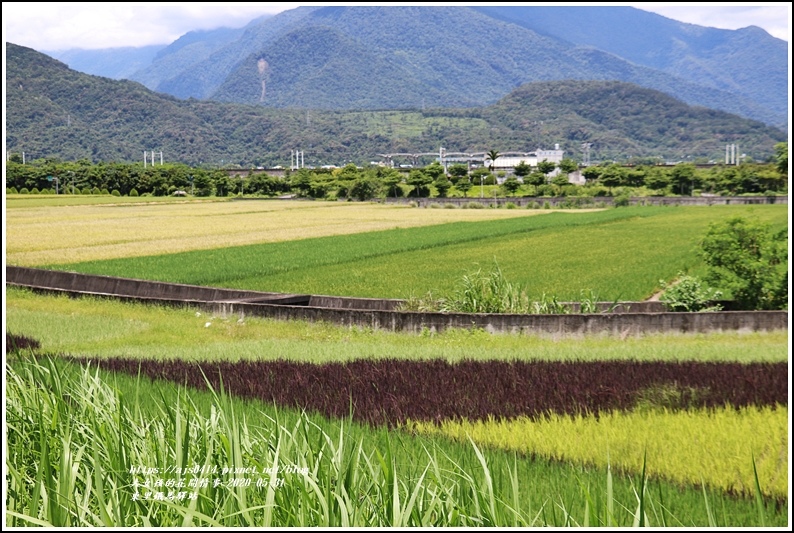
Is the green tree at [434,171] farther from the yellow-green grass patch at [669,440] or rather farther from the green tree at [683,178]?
the yellow-green grass patch at [669,440]

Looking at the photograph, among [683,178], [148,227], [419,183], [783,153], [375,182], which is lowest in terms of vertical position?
[148,227]

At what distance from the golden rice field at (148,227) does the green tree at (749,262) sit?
72.1ft

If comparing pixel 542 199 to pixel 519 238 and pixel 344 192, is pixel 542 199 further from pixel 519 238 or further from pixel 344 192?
pixel 519 238

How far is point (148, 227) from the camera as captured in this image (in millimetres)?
50406

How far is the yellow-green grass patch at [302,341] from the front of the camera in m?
10.2

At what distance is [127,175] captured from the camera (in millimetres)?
91438

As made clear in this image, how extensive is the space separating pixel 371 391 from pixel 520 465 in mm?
2481

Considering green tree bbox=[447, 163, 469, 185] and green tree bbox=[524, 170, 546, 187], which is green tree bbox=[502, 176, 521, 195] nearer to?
green tree bbox=[524, 170, 546, 187]

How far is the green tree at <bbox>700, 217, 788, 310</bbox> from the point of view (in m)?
15.2

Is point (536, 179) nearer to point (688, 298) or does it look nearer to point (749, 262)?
point (749, 262)

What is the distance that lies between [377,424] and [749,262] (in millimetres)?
11195

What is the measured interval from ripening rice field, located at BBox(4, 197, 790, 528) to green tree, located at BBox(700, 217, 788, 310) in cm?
53

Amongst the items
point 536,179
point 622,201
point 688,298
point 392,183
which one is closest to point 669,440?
point 688,298

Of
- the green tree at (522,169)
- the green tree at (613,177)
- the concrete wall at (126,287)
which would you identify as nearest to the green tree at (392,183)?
the green tree at (522,169)
